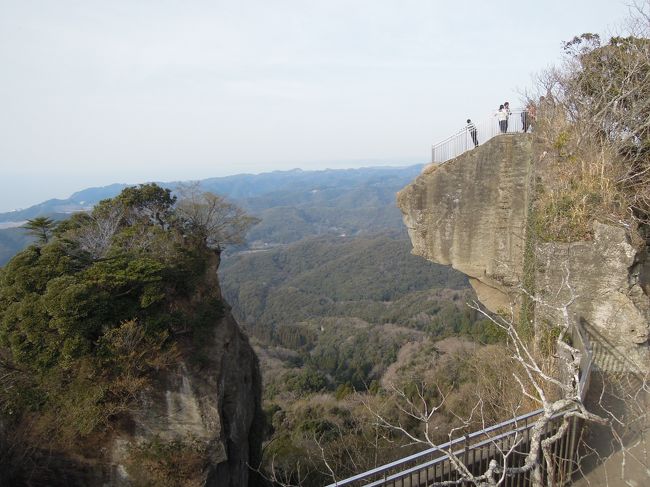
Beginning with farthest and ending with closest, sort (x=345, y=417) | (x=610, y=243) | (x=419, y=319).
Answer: (x=419, y=319), (x=345, y=417), (x=610, y=243)

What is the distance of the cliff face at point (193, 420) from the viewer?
965 centimetres

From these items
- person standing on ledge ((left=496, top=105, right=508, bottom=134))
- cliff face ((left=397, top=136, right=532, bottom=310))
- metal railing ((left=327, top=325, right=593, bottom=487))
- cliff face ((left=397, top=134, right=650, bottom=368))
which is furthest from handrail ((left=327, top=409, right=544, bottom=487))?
person standing on ledge ((left=496, top=105, right=508, bottom=134))

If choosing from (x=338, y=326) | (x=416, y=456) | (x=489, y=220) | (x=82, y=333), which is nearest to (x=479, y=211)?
(x=489, y=220)

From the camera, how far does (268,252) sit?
14100 centimetres

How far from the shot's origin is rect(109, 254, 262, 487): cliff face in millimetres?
9648

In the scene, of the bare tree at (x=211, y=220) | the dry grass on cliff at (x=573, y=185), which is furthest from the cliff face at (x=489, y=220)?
the bare tree at (x=211, y=220)

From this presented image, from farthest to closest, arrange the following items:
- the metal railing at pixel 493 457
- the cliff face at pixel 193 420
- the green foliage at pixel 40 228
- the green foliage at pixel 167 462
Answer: the green foliage at pixel 40 228
the cliff face at pixel 193 420
the green foliage at pixel 167 462
the metal railing at pixel 493 457

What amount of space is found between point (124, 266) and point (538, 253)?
9191 mm

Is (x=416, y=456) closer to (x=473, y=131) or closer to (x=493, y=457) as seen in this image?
(x=493, y=457)

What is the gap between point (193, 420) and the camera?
1007 cm

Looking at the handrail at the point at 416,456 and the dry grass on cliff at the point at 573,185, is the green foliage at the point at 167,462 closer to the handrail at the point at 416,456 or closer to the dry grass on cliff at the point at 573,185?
the handrail at the point at 416,456

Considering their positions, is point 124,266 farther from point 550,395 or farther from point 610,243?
point 610,243

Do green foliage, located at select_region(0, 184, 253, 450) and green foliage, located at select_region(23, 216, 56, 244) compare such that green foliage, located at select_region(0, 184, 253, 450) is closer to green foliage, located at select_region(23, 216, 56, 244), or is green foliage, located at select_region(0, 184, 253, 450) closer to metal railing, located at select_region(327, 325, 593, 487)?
green foliage, located at select_region(23, 216, 56, 244)

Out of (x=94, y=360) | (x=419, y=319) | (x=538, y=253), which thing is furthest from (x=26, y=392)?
(x=419, y=319)
